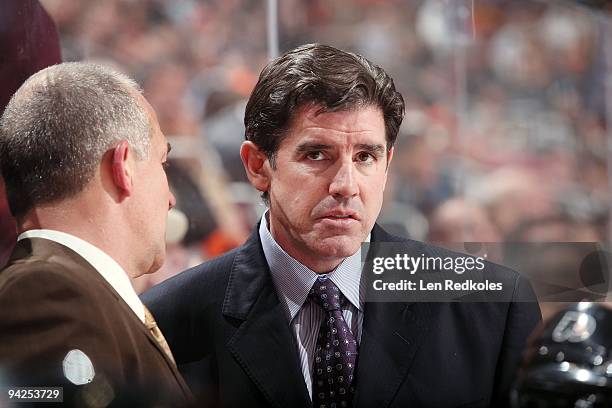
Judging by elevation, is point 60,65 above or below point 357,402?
above

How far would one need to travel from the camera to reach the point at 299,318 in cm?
215

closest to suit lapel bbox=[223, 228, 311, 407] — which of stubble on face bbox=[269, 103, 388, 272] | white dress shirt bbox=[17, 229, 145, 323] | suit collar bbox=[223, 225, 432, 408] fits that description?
suit collar bbox=[223, 225, 432, 408]

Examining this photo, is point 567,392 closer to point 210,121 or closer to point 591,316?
point 591,316

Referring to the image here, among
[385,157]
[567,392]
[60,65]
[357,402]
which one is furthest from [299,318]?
[60,65]

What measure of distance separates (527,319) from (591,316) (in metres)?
0.13

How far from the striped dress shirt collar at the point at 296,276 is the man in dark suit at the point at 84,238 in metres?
0.23

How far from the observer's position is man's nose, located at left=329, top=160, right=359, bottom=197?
6.75 feet

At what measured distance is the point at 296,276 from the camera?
2156mm

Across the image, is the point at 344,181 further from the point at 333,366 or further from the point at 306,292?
the point at 333,366

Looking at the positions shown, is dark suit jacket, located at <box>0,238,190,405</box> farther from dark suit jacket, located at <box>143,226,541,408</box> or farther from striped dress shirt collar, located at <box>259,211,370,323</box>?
striped dress shirt collar, located at <box>259,211,370,323</box>

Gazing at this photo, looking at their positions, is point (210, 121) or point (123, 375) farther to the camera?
point (210, 121)

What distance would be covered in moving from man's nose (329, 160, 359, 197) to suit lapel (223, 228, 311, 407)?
221 millimetres

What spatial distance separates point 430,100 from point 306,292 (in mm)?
469

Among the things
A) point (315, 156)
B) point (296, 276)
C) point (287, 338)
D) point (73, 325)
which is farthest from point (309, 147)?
point (73, 325)
